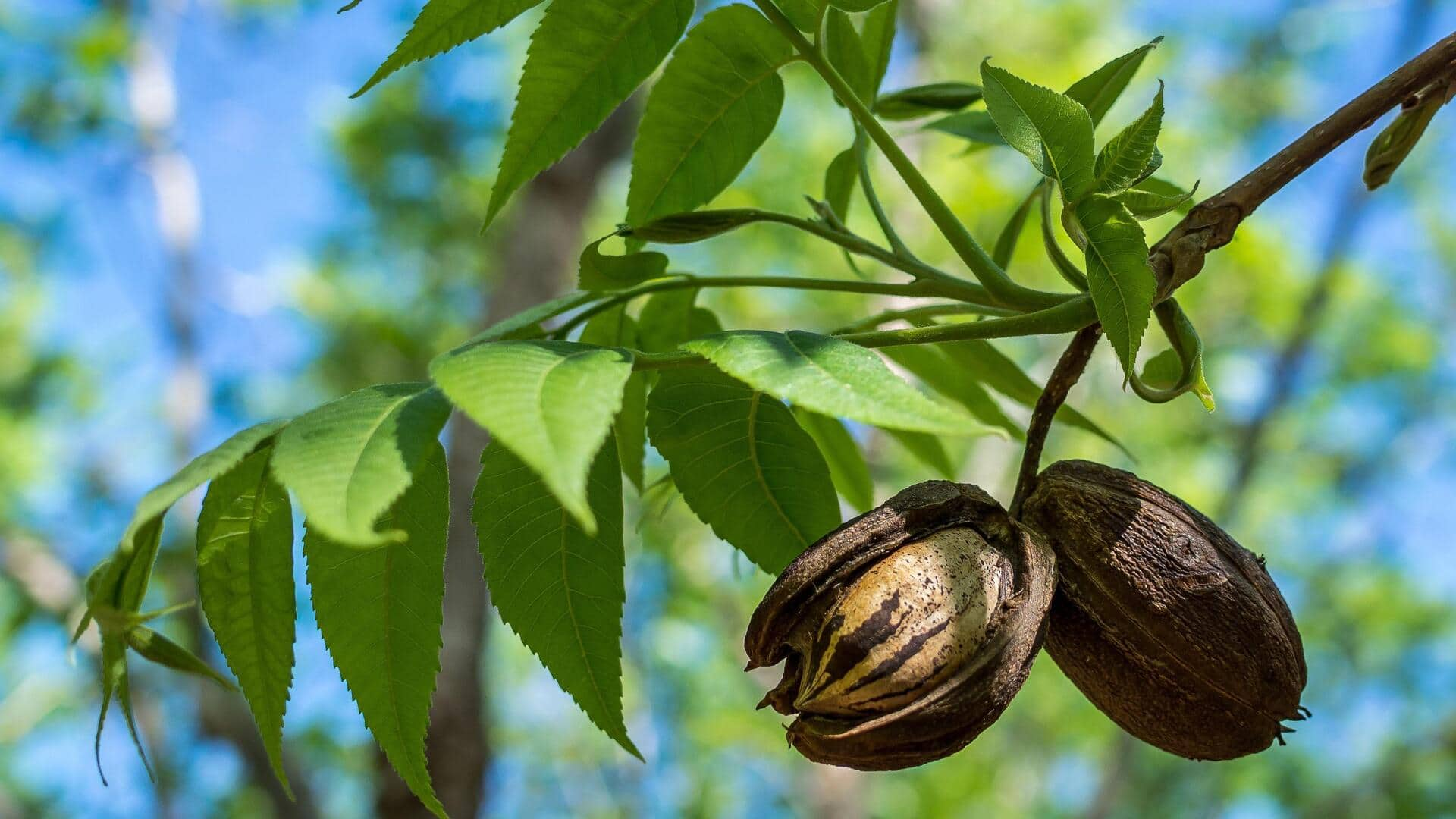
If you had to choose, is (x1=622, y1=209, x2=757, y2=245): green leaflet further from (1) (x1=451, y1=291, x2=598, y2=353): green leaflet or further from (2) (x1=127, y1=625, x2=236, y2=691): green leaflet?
(2) (x1=127, y1=625, x2=236, y2=691): green leaflet

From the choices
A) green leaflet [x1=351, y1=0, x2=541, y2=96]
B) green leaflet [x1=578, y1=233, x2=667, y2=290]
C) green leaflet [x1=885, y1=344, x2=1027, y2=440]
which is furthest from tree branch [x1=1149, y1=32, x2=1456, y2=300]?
green leaflet [x1=351, y1=0, x2=541, y2=96]

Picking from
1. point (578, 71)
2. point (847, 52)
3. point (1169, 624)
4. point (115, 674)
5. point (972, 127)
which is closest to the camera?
point (115, 674)

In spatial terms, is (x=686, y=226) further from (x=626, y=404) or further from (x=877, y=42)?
(x=877, y=42)

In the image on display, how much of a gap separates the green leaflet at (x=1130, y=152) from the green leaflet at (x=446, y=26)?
0.69 meters

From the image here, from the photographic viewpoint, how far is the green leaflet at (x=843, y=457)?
177 centimetres

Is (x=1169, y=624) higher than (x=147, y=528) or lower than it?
lower

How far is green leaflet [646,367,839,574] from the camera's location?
4.72ft

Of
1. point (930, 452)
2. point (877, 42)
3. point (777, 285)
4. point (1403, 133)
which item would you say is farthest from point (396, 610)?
point (1403, 133)

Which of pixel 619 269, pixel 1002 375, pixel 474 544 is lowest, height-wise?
pixel 474 544

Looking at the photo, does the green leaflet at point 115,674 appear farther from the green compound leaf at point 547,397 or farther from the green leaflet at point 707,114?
the green leaflet at point 707,114

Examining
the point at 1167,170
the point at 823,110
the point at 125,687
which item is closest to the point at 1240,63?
the point at 1167,170

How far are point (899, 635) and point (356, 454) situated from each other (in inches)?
22.5

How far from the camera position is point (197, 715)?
7555mm

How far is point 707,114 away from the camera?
1664 mm
